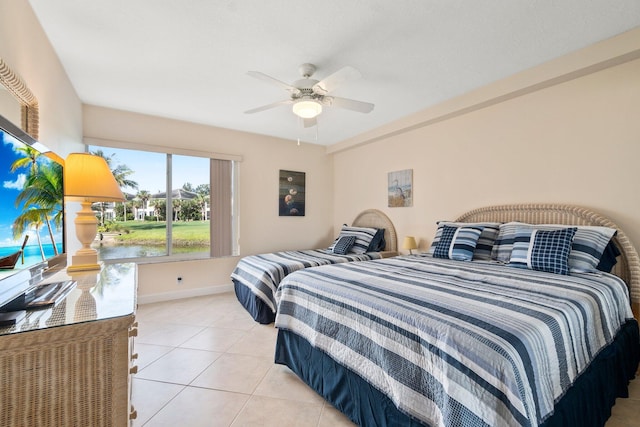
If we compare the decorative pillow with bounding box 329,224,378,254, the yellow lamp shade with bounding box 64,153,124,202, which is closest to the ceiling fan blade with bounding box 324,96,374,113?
the yellow lamp shade with bounding box 64,153,124,202

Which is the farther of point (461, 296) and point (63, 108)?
point (63, 108)

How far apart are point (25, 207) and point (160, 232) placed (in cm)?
309

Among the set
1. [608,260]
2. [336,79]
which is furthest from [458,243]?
[336,79]

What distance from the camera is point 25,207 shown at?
1.17 metres

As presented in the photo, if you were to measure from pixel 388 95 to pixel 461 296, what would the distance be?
2369mm

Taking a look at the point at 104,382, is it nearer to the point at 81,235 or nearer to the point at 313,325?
the point at 313,325

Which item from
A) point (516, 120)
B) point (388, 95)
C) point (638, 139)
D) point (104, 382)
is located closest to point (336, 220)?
point (388, 95)

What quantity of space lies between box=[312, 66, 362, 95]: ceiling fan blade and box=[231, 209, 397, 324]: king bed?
1954 mm

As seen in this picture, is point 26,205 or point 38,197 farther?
point 38,197

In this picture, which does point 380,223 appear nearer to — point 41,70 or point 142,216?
point 142,216

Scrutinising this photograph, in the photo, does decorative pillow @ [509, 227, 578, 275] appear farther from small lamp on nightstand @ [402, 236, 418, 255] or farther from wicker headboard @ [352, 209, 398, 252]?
wicker headboard @ [352, 209, 398, 252]

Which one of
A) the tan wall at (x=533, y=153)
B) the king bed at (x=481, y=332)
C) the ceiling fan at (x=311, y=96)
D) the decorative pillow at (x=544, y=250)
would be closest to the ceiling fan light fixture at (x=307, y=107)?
the ceiling fan at (x=311, y=96)

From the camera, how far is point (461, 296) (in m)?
1.62

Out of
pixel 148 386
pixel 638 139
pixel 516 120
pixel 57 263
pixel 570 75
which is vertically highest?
pixel 570 75
